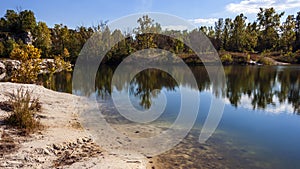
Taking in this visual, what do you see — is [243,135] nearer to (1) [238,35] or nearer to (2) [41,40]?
(2) [41,40]

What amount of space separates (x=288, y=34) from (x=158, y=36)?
28.4 meters

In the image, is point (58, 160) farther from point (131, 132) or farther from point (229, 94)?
point (229, 94)

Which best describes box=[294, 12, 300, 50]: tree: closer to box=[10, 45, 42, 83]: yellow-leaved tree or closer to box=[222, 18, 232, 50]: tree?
box=[222, 18, 232, 50]: tree

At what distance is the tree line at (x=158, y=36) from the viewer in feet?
125

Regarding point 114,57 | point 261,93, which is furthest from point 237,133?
point 114,57

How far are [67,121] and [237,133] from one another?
5.69 m

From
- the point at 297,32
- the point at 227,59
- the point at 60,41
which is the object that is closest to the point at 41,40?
the point at 60,41

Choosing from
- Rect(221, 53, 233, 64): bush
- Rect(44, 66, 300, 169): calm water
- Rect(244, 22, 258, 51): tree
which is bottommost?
Rect(44, 66, 300, 169): calm water

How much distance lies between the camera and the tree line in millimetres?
38156

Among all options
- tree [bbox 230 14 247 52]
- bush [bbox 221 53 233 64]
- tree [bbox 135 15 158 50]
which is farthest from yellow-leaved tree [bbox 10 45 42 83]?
tree [bbox 230 14 247 52]

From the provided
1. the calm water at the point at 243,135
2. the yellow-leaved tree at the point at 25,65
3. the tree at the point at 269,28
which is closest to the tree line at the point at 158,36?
the tree at the point at 269,28

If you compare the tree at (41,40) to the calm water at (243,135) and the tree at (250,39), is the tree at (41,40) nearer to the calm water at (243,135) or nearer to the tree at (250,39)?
the calm water at (243,135)

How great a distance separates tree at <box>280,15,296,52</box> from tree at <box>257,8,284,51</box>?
1.38 m

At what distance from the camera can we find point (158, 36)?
4881 centimetres
